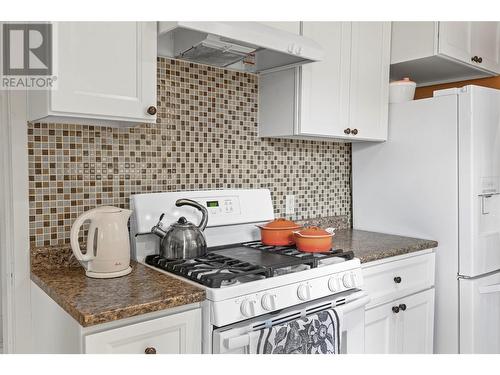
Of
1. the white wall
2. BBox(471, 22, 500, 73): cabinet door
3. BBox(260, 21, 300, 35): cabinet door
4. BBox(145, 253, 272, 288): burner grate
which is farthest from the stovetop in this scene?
BBox(471, 22, 500, 73): cabinet door

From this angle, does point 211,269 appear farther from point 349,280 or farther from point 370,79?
point 370,79

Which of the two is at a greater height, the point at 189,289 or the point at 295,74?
the point at 295,74

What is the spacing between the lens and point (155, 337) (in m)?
1.37

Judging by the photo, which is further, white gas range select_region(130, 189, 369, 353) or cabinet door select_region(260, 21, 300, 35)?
cabinet door select_region(260, 21, 300, 35)

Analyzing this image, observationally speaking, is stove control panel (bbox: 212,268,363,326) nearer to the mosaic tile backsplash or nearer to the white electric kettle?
the white electric kettle

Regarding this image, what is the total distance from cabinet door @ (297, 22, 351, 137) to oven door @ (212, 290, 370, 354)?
0.84 m

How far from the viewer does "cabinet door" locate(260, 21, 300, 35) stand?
6.55ft

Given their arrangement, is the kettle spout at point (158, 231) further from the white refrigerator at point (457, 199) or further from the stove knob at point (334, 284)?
the white refrigerator at point (457, 199)

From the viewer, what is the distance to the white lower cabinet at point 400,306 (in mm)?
2109

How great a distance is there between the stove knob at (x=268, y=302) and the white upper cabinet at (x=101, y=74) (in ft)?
2.58
